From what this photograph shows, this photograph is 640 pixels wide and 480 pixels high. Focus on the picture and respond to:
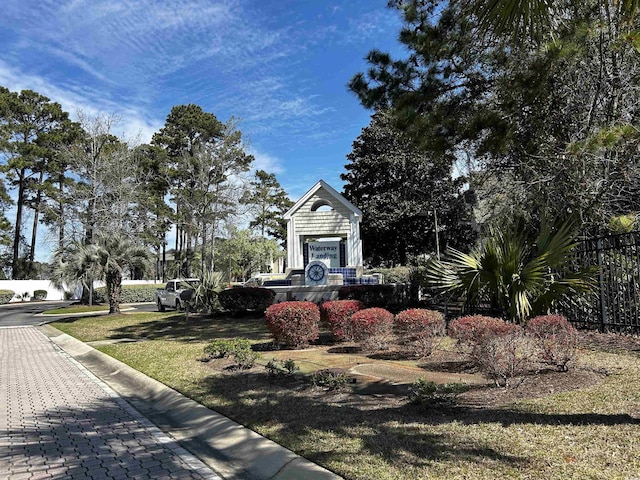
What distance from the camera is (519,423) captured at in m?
4.49

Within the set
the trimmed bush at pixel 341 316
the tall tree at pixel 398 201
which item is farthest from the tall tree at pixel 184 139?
the trimmed bush at pixel 341 316

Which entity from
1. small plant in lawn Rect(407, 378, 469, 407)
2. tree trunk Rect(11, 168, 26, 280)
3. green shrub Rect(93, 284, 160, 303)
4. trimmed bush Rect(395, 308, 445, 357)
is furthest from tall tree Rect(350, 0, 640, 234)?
tree trunk Rect(11, 168, 26, 280)

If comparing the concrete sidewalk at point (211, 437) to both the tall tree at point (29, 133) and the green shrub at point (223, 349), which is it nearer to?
the green shrub at point (223, 349)

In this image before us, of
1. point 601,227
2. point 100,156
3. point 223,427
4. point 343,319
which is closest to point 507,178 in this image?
point 601,227

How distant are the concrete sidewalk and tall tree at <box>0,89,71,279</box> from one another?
3971cm

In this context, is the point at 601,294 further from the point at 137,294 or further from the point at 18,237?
the point at 18,237

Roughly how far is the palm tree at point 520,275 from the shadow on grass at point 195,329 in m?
5.52

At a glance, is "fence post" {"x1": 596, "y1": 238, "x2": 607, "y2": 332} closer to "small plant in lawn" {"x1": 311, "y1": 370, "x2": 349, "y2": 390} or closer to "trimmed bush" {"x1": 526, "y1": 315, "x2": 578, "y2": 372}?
"trimmed bush" {"x1": 526, "y1": 315, "x2": 578, "y2": 372}

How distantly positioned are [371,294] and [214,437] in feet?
38.0

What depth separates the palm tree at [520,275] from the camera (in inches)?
328

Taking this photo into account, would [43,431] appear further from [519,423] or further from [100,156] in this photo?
[100,156]

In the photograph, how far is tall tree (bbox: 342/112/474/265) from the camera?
120 feet

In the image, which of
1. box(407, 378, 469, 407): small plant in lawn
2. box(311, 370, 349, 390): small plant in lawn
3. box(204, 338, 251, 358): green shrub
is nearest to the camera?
box(407, 378, 469, 407): small plant in lawn

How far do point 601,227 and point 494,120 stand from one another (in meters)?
4.25
